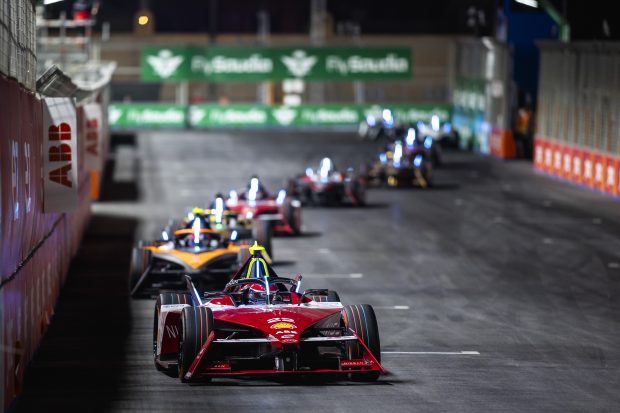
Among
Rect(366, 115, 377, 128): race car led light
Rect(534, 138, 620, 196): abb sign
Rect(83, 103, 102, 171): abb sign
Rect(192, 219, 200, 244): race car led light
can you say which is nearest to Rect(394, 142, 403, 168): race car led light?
Rect(534, 138, 620, 196): abb sign

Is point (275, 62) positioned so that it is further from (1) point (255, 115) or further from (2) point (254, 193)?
(2) point (254, 193)

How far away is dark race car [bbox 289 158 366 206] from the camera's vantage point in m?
42.3

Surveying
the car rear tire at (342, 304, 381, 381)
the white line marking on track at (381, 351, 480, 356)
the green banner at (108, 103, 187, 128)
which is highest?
the car rear tire at (342, 304, 381, 381)

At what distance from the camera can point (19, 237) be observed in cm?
1717

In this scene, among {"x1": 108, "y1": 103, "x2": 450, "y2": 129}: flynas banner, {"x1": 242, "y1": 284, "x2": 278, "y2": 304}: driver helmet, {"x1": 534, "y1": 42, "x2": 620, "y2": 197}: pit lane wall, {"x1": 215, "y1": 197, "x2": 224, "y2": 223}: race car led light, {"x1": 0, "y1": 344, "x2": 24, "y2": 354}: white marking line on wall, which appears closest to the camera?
{"x1": 0, "y1": 344, "x2": 24, "y2": 354}: white marking line on wall

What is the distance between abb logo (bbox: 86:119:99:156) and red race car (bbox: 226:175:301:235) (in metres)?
3.28

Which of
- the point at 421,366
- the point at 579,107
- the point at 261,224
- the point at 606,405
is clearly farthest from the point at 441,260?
the point at 579,107

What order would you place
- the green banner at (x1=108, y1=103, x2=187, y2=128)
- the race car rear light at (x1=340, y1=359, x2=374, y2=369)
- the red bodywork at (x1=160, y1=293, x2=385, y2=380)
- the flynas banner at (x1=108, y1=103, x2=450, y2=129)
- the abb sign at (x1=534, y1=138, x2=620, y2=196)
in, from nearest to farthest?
the red bodywork at (x1=160, y1=293, x2=385, y2=380) → the race car rear light at (x1=340, y1=359, x2=374, y2=369) → the abb sign at (x1=534, y1=138, x2=620, y2=196) → the green banner at (x1=108, y1=103, x2=187, y2=128) → the flynas banner at (x1=108, y1=103, x2=450, y2=129)

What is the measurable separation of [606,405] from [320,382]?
3.20m

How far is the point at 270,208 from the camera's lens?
35062 mm

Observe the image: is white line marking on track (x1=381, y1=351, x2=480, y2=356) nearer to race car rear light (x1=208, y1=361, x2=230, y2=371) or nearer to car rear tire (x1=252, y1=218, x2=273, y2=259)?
race car rear light (x1=208, y1=361, x2=230, y2=371)

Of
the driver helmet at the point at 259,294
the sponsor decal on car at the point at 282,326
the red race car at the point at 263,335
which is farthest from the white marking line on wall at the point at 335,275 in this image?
the sponsor decal on car at the point at 282,326

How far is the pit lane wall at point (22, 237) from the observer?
607 inches

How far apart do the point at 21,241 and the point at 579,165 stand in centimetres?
3539
